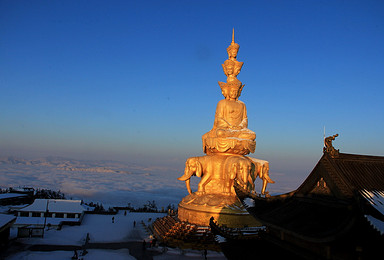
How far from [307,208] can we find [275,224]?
0.84 meters

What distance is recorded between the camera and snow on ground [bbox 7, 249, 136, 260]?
525 inches

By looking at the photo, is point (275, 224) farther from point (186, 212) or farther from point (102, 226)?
point (102, 226)

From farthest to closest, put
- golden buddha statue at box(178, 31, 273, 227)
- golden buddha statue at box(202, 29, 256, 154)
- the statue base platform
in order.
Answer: golden buddha statue at box(202, 29, 256, 154) < golden buddha statue at box(178, 31, 273, 227) < the statue base platform

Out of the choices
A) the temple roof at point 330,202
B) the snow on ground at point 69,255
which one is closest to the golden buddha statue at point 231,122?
the snow on ground at point 69,255

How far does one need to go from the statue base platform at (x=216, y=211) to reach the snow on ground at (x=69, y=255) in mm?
4059

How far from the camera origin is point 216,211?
16.3 m

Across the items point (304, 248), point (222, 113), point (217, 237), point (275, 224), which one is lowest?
point (217, 237)

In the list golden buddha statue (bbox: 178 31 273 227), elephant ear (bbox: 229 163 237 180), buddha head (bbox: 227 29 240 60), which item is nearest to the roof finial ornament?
golden buddha statue (bbox: 178 31 273 227)

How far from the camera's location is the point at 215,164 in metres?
18.2

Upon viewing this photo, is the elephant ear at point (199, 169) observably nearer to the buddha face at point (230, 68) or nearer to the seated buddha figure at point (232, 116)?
the seated buddha figure at point (232, 116)

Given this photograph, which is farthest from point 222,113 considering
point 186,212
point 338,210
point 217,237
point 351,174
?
point 338,210

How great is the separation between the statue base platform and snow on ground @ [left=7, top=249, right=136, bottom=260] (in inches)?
160

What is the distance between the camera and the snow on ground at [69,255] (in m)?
13.3

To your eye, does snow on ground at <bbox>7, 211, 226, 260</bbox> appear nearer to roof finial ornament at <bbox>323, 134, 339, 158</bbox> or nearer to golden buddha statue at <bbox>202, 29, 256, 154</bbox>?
golden buddha statue at <bbox>202, 29, 256, 154</bbox>
